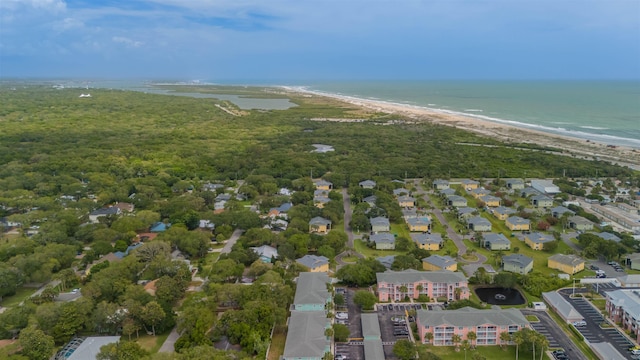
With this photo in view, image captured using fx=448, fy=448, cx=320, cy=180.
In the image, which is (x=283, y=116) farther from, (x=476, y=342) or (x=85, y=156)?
(x=476, y=342)

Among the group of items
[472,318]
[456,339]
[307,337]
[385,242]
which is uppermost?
[472,318]

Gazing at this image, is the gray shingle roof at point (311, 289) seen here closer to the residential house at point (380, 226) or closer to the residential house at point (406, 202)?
the residential house at point (380, 226)

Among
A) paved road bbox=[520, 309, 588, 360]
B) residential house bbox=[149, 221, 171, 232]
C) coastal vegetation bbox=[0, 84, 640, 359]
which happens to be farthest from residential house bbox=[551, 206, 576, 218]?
residential house bbox=[149, 221, 171, 232]

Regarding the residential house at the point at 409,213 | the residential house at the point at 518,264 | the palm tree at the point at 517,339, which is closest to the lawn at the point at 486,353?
the palm tree at the point at 517,339

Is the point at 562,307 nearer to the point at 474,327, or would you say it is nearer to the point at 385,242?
the point at 474,327

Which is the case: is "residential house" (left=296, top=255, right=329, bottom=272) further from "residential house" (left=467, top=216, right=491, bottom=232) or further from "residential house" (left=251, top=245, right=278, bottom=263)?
"residential house" (left=467, top=216, right=491, bottom=232)

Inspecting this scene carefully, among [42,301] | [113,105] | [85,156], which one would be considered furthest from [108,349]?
[113,105]

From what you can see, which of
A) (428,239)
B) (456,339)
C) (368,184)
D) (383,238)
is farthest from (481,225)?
(456,339)
